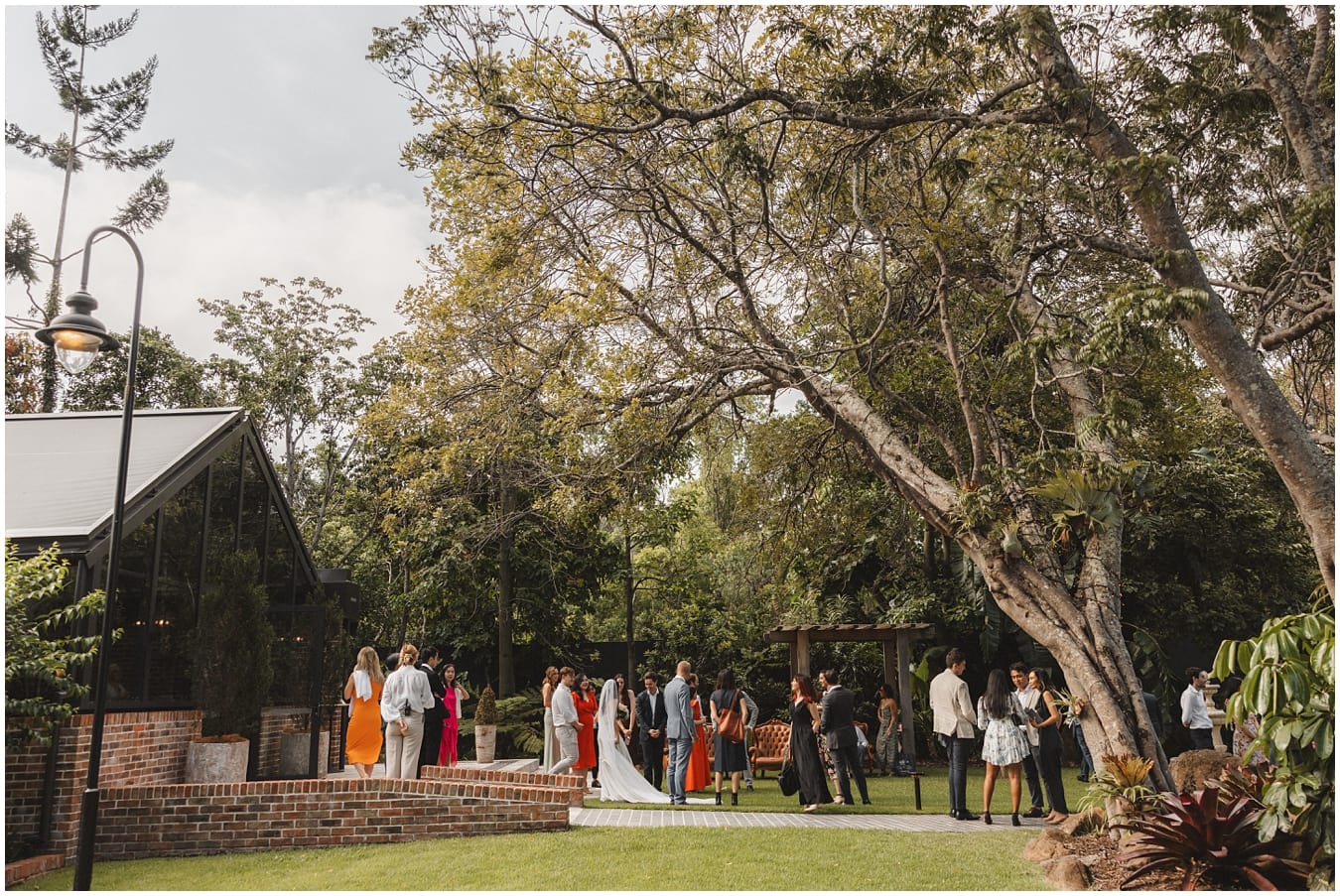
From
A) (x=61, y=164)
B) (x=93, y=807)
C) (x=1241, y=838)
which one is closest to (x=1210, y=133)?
(x=1241, y=838)

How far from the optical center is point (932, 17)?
325 inches

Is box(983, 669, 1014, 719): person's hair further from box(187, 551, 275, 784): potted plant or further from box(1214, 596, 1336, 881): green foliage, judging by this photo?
box(187, 551, 275, 784): potted plant

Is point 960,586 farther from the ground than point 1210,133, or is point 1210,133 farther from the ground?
point 1210,133

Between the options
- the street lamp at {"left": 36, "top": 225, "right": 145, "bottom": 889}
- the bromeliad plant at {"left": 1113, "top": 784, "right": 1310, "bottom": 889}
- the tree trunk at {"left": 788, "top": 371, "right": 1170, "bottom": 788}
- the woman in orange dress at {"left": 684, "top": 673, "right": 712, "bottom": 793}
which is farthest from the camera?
the woman in orange dress at {"left": 684, "top": 673, "right": 712, "bottom": 793}

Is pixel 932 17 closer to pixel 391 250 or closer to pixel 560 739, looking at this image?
pixel 560 739

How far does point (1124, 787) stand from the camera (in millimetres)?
8594

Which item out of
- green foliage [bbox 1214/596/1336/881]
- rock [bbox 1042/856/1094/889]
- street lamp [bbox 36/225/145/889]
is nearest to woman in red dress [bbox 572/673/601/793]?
street lamp [bbox 36/225/145/889]

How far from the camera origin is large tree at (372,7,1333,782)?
27.6 feet

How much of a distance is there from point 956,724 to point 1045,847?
298 centimetres

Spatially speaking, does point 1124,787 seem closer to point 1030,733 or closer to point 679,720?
point 1030,733

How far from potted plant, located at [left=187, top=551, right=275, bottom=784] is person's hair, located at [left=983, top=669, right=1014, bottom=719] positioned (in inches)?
355

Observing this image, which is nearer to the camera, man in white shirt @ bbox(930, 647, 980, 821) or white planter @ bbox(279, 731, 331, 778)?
man in white shirt @ bbox(930, 647, 980, 821)

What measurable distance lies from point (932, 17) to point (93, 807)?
9519 mm

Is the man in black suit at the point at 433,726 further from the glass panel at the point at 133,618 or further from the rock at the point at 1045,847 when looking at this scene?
the rock at the point at 1045,847
